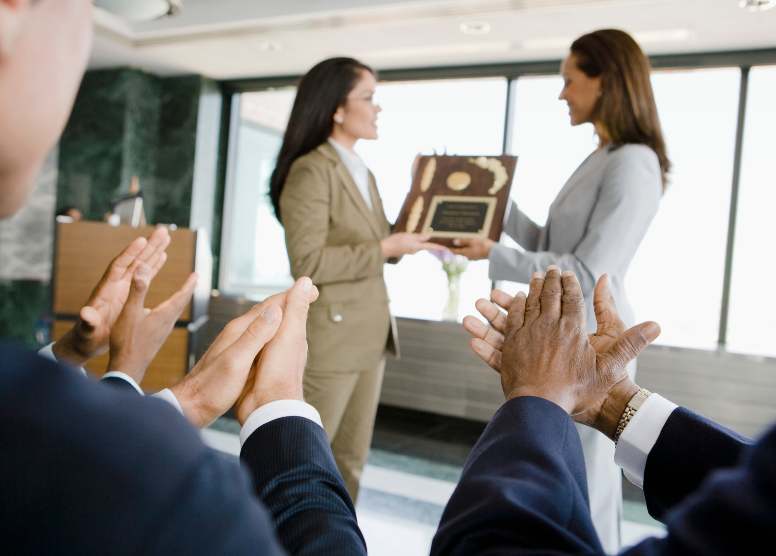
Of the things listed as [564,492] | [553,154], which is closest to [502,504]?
[564,492]

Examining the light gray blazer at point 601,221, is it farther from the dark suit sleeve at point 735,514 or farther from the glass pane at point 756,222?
the glass pane at point 756,222

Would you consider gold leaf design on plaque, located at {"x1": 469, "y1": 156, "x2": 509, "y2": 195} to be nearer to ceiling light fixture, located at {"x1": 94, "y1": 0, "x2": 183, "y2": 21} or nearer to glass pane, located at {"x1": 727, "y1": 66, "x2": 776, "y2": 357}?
Result: ceiling light fixture, located at {"x1": 94, "y1": 0, "x2": 183, "y2": 21}

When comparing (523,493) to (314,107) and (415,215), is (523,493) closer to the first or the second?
(415,215)

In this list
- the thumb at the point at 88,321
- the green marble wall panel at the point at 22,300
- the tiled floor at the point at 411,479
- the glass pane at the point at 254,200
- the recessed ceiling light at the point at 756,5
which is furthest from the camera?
the green marble wall panel at the point at 22,300

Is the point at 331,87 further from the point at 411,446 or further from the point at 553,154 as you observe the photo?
the point at 553,154

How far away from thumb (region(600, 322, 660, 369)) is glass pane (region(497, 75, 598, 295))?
371cm


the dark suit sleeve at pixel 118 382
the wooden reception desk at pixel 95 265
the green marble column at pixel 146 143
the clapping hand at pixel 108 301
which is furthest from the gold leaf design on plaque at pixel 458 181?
the green marble column at pixel 146 143

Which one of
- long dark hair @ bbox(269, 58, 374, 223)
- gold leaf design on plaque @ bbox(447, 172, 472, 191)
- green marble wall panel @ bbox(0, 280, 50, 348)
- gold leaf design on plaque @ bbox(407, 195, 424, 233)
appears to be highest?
long dark hair @ bbox(269, 58, 374, 223)

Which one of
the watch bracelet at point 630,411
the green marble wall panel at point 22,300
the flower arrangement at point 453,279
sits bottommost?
the green marble wall panel at point 22,300

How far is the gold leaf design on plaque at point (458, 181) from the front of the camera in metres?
2.06

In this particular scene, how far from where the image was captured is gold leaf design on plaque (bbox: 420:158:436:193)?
2.16 m

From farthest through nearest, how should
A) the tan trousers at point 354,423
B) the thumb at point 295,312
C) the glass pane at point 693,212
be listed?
the glass pane at point 693,212, the tan trousers at point 354,423, the thumb at point 295,312

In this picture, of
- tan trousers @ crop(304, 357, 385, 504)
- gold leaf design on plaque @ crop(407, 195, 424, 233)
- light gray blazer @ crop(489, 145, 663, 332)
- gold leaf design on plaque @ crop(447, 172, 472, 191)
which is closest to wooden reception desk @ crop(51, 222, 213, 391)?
tan trousers @ crop(304, 357, 385, 504)

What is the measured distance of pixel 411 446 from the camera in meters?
3.75
